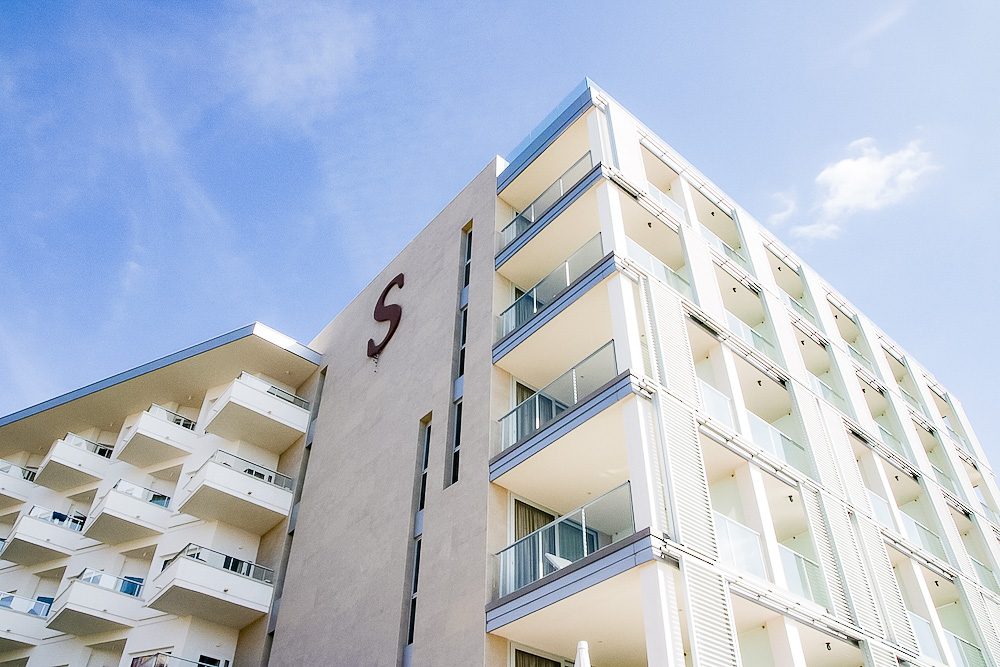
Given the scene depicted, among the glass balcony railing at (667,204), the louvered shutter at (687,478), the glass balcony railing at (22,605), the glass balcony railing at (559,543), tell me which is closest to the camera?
the louvered shutter at (687,478)

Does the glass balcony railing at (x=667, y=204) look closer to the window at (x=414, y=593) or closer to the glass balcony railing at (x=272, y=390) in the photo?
the window at (x=414, y=593)

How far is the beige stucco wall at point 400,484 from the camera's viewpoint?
15.9m

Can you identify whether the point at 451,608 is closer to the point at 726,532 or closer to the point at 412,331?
the point at 726,532

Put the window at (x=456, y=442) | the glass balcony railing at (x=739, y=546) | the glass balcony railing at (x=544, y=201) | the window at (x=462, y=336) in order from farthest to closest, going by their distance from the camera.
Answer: the glass balcony railing at (x=544, y=201) < the window at (x=462, y=336) < the window at (x=456, y=442) < the glass balcony railing at (x=739, y=546)

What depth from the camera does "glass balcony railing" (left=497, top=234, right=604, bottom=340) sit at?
1823 centimetres

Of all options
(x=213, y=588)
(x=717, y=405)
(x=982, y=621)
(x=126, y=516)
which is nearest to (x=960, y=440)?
(x=982, y=621)

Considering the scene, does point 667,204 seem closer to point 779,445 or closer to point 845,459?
point 779,445

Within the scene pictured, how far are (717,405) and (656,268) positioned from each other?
3729 mm

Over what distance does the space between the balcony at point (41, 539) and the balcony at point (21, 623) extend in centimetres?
180

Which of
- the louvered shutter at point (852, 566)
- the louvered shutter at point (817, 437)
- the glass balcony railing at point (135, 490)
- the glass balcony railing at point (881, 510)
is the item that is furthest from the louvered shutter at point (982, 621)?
the glass balcony railing at point (135, 490)

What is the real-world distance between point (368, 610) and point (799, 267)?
1747 cm

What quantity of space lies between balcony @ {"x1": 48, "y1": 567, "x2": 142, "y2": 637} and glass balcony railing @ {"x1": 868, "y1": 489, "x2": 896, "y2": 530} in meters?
21.1

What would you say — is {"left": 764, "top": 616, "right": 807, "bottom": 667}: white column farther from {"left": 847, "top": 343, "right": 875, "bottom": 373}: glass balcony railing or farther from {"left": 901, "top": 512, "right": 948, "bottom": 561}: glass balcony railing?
{"left": 847, "top": 343, "right": 875, "bottom": 373}: glass balcony railing

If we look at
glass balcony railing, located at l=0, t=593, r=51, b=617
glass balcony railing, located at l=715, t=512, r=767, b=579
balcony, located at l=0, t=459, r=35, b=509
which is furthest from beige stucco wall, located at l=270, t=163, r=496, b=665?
balcony, located at l=0, t=459, r=35, b=509
